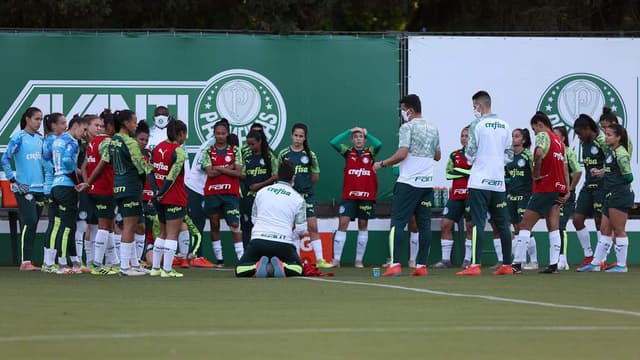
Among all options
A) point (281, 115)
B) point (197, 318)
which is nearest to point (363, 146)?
point (281, 115)

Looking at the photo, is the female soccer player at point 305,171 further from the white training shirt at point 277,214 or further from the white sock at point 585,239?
the white training shirt at point 277,214

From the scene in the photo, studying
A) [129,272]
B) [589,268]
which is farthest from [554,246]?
[129,272]

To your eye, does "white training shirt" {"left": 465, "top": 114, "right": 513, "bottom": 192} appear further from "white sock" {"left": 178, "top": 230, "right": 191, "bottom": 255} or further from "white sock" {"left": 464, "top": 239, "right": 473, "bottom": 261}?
"white sock" {"left": 178, "top": 230, "right": 191, "bottom": 255}

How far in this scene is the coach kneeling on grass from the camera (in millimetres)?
14242

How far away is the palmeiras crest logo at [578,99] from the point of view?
1961 centimetres

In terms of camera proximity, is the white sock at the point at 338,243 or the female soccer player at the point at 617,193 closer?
the female soccer player at the point at 617,193

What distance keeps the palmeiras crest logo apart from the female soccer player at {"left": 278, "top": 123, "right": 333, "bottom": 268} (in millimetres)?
3795

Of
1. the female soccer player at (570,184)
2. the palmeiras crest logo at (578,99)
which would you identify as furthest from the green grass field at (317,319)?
the palmeiras crest logo at (578,99)

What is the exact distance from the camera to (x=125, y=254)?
585 inches

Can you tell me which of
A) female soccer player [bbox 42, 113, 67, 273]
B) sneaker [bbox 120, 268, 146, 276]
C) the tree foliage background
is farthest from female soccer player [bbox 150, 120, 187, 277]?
the tree foliage background

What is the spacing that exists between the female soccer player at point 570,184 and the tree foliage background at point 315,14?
20.5ft

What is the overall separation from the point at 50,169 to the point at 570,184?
23.7 ft

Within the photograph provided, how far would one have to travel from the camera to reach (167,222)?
48.0 ft

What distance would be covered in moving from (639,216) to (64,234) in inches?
358
